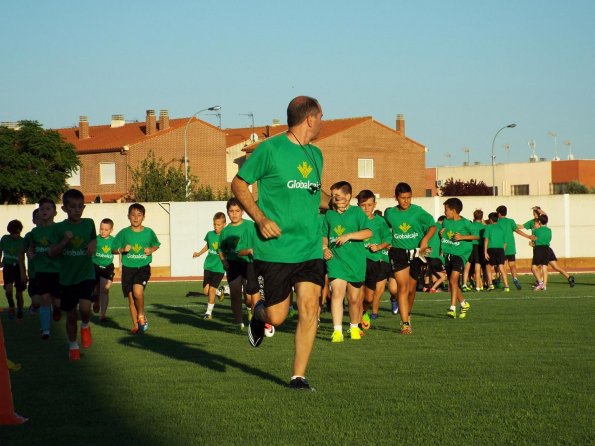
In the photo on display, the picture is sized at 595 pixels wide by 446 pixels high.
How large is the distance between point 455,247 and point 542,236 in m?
9.51

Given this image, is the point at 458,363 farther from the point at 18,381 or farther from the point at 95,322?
the point at 95,322

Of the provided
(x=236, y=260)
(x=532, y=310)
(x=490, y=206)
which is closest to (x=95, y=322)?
(x=236, y=260)

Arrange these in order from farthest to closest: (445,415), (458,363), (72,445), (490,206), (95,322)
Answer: (490,206), (95,322), (458,363), (445,415), (72,445)

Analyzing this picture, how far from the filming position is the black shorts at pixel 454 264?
18094 millimetres

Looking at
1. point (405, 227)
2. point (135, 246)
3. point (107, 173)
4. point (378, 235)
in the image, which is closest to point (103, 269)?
point (135, 246)

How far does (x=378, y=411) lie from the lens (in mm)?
7750

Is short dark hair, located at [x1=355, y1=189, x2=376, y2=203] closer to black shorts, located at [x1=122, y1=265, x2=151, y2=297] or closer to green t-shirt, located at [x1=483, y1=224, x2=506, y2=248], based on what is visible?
black shorts, located at [x1=122, y1=265, x2=151, y2=297]

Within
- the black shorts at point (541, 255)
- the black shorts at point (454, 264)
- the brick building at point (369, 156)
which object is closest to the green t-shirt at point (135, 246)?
the black shorts at point (454, 264)

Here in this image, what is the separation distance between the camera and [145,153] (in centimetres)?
8450

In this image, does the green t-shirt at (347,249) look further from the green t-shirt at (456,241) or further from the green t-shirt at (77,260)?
the green t-shirt at (456,241)

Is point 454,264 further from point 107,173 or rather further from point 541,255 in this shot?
point 107,173

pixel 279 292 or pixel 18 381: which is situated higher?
pixel 279 292

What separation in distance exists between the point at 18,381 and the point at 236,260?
647 centimetres

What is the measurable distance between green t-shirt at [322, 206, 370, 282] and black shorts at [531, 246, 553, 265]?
45.0 feet
